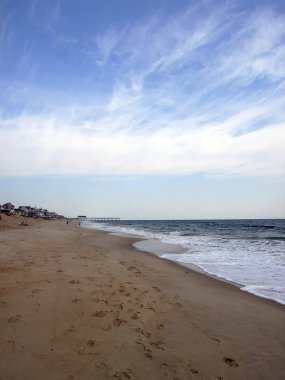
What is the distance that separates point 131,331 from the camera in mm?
5488

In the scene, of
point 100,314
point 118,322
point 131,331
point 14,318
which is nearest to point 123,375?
point 131,331

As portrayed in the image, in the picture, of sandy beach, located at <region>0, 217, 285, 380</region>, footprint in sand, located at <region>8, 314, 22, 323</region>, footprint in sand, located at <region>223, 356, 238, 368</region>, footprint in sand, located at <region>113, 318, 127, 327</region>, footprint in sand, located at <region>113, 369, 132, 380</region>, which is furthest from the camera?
footprint in sand, located at <region>113, 318, 127, 327</region>

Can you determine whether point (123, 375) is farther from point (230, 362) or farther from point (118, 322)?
point (118, 322)

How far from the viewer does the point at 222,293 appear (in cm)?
892

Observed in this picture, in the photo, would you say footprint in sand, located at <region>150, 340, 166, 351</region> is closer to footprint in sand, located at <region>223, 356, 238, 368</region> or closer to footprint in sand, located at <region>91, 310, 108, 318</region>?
footprint in sand, located at <region>223, 356, 238, 368</region>

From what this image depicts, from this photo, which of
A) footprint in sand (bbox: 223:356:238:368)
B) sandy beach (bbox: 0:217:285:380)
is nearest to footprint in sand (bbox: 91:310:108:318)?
sandy beach (bbox: 0:217:285:380)

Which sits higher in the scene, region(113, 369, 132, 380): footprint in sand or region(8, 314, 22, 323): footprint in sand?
region(8, 314, 22, 323): footprint in sand

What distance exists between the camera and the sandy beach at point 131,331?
4.23m

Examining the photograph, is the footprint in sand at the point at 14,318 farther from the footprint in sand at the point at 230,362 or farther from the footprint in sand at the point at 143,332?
the footprint in sand at the point at 230,362

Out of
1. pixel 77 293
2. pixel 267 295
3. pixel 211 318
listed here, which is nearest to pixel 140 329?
pixel 211 318

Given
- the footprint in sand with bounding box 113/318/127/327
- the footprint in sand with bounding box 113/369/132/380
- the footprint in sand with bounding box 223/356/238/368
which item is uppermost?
the footprint in sand with bounding box 113/318/127/327

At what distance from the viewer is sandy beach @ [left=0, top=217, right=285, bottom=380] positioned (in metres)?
4.23

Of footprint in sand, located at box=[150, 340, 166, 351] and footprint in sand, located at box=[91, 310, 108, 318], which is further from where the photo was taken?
footprint in sand, located at box=[91, 310, 108, 318]

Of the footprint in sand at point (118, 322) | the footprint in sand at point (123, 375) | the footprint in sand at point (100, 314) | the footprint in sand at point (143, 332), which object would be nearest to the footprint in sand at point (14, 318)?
the footprint in sand at point (100, 314)
